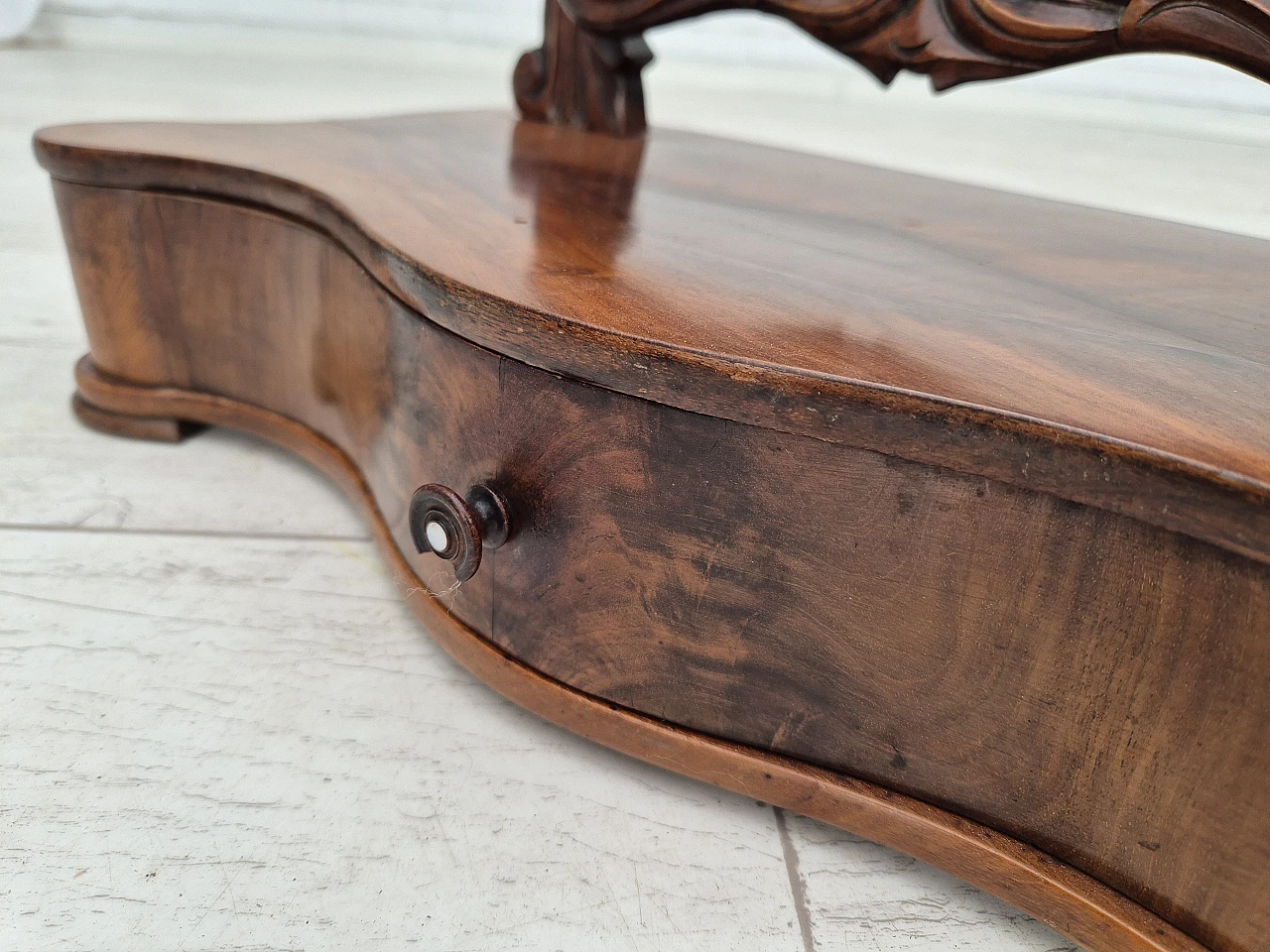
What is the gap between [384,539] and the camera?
27.0 inches

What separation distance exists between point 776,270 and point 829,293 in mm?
47

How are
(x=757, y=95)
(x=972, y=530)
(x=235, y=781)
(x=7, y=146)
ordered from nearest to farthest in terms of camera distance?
(x=972, y=530) → (x=235, y=781) → (x=7, y=146) → (x=757, y=95)

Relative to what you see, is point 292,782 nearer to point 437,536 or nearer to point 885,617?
Answer: point 437,536

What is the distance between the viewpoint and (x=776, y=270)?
0.58m

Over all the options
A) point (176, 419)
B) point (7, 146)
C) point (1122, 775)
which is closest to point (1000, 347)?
point (1122, 775)

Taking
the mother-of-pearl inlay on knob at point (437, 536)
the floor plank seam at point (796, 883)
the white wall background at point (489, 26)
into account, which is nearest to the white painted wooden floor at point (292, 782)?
the floor plank seam at point (796, 883)

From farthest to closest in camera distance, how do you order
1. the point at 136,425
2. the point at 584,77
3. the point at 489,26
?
the point at 489,26 → the point at 584,77 → the point at 136,425

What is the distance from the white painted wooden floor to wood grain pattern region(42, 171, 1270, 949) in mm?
49

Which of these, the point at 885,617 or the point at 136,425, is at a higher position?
the point at 885,617

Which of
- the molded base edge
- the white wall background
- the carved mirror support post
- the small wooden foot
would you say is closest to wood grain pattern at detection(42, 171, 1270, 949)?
the molded base edge

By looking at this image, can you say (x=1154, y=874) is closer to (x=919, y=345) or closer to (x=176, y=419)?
(x=919, y=345)

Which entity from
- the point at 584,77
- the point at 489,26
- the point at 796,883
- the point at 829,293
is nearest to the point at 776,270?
the point at 829,293

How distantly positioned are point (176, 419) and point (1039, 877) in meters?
0.73

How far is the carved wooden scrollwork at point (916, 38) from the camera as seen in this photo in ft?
2.06
